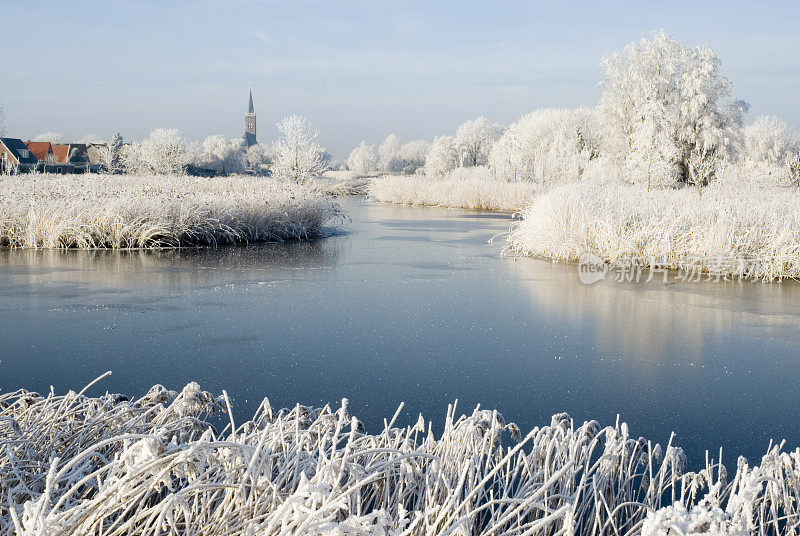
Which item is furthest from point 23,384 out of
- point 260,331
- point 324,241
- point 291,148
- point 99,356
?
point 291,148

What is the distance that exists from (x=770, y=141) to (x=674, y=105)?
43.6 ft

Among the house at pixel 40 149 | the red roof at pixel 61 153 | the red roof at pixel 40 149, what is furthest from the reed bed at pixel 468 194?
the red roof at pixel 61 153

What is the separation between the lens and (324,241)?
12.7m

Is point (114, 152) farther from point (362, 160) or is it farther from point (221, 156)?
point (362, 160)

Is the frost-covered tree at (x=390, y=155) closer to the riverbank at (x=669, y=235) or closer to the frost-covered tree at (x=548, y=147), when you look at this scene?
the frost-covered tree at (x=548, y=147)

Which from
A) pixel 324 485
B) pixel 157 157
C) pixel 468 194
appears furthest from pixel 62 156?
pixel 324 485

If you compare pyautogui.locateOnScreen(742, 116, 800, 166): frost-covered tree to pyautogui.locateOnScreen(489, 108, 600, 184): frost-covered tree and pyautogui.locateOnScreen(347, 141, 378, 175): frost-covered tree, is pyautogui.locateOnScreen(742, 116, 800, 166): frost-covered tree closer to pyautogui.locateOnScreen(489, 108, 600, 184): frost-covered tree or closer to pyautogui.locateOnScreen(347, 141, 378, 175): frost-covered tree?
pyautogui.locateOnScreen(489, 108, 600, 184): frost-covered tree

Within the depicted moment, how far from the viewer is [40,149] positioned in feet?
171

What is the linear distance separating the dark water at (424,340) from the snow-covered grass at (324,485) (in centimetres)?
82

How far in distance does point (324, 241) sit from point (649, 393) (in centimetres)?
912

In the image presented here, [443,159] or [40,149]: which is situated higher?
[40,149]

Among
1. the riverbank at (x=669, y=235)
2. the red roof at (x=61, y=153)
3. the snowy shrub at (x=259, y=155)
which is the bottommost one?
the riverbank at (x=669, y=235)

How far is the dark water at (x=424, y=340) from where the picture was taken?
393 cm

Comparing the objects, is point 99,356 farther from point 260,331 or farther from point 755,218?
point 755,218
